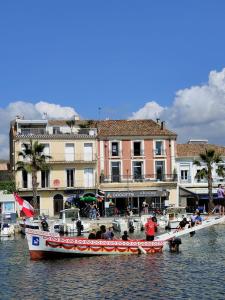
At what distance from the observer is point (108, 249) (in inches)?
1532

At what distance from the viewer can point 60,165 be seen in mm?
80688

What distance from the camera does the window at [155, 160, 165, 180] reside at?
8319cm

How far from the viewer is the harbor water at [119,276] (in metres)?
26.5

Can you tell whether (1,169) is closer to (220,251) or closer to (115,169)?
(115,169)

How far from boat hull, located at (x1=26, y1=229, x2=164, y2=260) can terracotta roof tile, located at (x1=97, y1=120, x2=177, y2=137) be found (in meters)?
43.9

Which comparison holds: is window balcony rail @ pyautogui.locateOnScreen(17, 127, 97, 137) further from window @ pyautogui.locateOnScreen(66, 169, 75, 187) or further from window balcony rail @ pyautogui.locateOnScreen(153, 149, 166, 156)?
window balcony rail @ pyautogui.locateOnScreen(153, 149, 166, 156)

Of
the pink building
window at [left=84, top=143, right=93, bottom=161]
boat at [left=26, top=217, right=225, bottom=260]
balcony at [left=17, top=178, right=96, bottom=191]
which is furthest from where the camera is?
window at [left=84, top=143, right=93, bottom=161]

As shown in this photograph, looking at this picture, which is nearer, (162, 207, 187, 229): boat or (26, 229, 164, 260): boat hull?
(26, 229, 164, 260): boat hull

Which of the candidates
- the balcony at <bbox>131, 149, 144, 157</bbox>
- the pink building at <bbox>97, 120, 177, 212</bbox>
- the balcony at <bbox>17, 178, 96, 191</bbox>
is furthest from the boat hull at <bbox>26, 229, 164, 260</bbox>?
the balcony at <bbox>131, 149, 144, 157</bbox>

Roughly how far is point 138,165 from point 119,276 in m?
52.1

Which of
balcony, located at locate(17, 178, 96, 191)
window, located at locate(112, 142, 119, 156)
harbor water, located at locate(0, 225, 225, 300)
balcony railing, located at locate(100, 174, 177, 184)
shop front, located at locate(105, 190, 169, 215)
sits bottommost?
harbor water, located at locate(0, 225, 225, 300)

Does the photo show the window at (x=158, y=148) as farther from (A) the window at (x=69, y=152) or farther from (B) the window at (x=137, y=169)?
(A) the window at (x=69, y=152)

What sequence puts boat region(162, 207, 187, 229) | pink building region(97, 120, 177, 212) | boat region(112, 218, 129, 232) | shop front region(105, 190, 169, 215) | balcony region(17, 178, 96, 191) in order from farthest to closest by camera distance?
pink building region(97, 120, 177, 212) → shop front region(105, 190, 169, 215) → balcony region(17, 178, 96, 191) → boat region(162, 207, 187, 229) → boat region(112, 218, 129, 232)

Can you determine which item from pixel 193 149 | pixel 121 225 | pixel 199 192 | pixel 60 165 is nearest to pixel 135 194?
pixel 199 192
